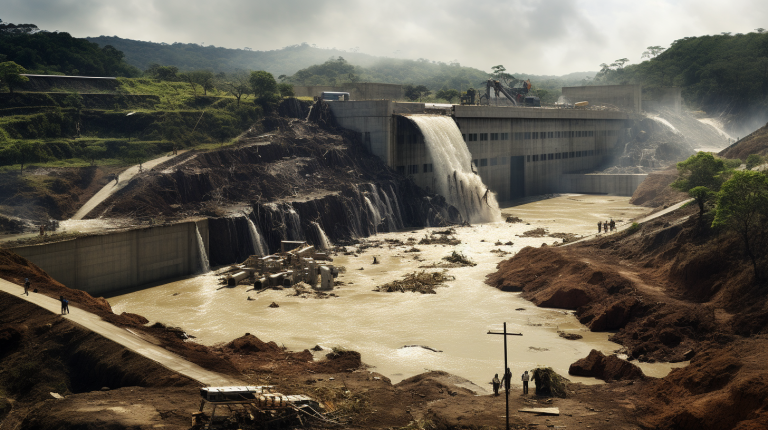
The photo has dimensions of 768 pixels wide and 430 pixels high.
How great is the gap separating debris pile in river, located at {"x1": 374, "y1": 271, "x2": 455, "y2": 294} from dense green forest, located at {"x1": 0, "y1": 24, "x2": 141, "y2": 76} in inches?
2534

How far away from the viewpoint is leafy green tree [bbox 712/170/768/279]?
115ft

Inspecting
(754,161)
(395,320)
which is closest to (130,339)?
(395,320)

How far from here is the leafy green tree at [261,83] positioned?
75688mm

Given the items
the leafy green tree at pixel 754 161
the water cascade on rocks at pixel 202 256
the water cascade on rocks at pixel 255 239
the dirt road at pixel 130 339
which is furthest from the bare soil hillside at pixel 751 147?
the dirt road at pixel 130 339

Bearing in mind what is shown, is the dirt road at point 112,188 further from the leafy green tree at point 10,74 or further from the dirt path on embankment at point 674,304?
the dirt path on embankment at point 674,304

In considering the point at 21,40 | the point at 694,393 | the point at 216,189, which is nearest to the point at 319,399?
the point at 694,393

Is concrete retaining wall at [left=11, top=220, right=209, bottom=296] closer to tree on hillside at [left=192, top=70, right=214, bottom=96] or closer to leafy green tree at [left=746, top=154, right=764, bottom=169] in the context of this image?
tree on hillside at [left=192, top=70, right=214, bottom=96]

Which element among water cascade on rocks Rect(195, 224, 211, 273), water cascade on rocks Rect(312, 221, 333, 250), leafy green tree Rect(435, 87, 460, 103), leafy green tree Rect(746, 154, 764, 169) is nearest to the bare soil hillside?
leafy green tree Rect(746, 154, 764, 169)

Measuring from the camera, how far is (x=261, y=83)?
7588cm

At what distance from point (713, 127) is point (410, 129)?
99435mm

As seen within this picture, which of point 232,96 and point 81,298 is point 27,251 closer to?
point 81,298

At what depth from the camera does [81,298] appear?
109 ft

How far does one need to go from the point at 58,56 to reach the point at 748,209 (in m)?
89.3

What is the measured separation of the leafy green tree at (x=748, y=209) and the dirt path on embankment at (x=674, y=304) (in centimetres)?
104
